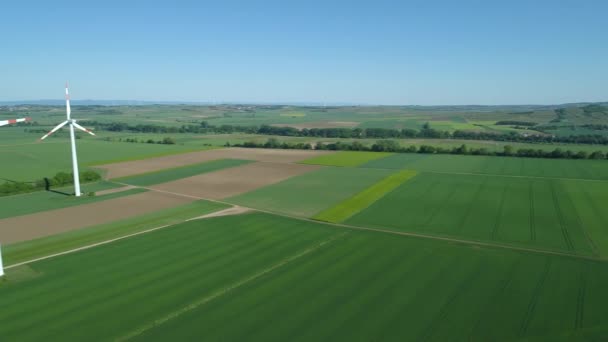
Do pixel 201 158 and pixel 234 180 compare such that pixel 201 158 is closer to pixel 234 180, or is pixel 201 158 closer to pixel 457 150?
pixel 234 180

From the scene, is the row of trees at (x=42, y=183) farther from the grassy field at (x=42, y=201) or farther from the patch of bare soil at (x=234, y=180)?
the patch of bare soil at (x=234, y=180)

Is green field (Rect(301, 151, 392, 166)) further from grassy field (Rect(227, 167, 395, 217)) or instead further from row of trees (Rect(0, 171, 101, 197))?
row of trees (Rect(0, 171, 101, 197))

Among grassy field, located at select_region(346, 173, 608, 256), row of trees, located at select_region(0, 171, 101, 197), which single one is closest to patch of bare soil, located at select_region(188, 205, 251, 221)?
grassy field, located at select_region(346, 173, 608, 256)

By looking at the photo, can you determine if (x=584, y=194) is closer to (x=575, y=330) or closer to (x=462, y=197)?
(x=462, y=197)

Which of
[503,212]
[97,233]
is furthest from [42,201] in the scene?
[503,212]

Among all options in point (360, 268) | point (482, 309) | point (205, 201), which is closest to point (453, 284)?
point (482, 309)
